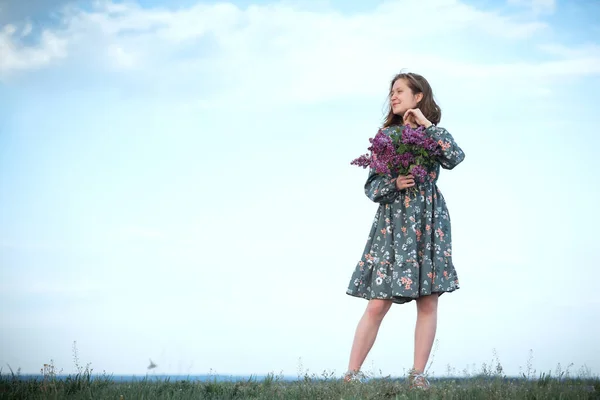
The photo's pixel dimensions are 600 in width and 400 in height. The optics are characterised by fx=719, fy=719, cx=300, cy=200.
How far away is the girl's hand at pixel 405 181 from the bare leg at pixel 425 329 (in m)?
0.93

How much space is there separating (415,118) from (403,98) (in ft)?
0.77

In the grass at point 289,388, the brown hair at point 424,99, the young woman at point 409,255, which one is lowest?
the grass at point 289,388

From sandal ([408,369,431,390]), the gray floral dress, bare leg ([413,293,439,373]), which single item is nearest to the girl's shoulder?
the gray floral dress

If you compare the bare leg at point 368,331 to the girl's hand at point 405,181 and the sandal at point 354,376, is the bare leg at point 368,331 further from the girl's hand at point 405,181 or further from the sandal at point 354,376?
the girl's hand at point 405,181

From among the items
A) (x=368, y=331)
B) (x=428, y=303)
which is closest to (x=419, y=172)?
(x=428, y=303)

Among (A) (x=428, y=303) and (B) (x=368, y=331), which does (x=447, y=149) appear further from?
(B) (x=368, y=331)

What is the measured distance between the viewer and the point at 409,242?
229 inches

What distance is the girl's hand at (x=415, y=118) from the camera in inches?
236

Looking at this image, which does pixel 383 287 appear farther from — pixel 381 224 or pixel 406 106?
pixel 406 106

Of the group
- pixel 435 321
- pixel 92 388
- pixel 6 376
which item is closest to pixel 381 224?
pixel 435 321

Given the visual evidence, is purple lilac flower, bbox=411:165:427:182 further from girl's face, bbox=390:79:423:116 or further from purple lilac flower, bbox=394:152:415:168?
girl's face, bbox=390:79:423:116

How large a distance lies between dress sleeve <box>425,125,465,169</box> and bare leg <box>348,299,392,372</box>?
48.9 inches

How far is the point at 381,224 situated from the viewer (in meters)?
6.03

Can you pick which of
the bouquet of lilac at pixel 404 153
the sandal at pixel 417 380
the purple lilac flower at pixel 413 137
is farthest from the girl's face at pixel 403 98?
the sandal at pixel 417 380
